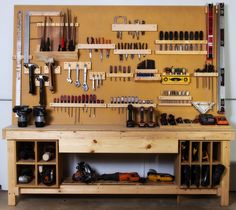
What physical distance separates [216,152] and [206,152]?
14 centimetres

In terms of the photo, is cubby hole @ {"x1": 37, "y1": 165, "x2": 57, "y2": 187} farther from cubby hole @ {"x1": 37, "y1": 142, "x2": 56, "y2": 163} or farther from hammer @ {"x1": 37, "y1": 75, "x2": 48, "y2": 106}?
hammer @ {"x1": 37, "y1": 75, "x2": 48, "y2": 106}

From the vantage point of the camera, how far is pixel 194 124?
2990 mm

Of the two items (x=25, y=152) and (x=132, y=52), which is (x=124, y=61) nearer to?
(x=132, y=52)

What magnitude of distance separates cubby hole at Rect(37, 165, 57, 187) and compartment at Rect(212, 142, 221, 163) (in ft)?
4.95

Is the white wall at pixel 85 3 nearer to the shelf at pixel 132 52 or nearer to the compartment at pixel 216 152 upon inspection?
the compartment at pixel 216 152

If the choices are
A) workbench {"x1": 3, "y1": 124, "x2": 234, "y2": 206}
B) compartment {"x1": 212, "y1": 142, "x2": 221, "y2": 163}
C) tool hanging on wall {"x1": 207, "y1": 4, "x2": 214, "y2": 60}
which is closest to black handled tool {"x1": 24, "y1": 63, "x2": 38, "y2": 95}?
workbench {"x1": 3, "y1": 124, "x2": 234, "y2": 206}

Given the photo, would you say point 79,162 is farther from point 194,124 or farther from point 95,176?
point 194,124

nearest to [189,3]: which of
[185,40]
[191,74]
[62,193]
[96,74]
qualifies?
[185,40]

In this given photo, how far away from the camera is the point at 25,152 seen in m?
2.97

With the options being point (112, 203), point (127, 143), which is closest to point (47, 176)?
point (112, 203)

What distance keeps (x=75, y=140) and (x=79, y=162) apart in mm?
557

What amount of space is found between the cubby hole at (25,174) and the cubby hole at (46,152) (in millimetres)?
190

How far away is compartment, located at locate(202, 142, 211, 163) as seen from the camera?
2.90 m

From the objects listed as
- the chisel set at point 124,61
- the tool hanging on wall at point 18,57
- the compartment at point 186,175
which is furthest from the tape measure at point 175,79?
the tool hanging on wall at point 18,57
